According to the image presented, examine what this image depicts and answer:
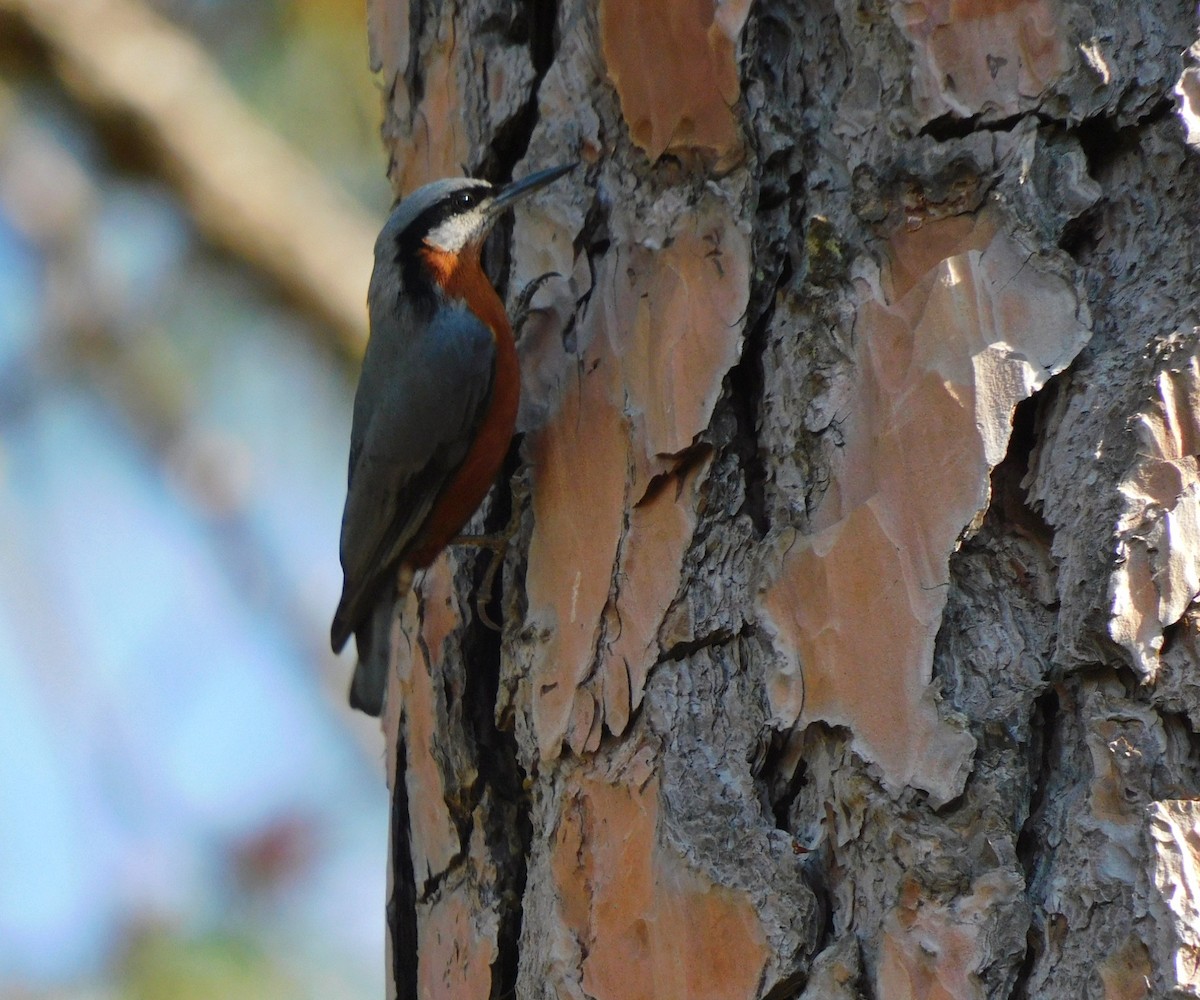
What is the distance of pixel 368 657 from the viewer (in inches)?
122

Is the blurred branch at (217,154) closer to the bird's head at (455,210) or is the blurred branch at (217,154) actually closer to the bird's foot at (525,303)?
the bird's head at (455,210)

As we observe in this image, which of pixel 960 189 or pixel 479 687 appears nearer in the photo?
pixel 960 189

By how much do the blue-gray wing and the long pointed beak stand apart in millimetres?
597

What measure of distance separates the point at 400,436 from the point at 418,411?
78 mm

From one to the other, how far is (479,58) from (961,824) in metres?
1.62

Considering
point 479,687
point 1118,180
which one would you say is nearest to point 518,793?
point 479,687

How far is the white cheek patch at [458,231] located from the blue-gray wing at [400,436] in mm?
210

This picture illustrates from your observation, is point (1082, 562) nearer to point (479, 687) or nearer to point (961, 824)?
point (961, 824)

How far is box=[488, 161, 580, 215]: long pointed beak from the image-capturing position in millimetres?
2400

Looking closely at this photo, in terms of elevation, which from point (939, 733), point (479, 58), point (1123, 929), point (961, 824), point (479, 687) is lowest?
point (1123, 929)

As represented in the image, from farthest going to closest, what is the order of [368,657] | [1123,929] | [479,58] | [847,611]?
[368,657]
[479,58]
[847,611]
[1123,929]

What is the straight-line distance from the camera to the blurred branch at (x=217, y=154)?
455 cm

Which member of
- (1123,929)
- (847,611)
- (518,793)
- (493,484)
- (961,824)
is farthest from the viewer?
(493,484)

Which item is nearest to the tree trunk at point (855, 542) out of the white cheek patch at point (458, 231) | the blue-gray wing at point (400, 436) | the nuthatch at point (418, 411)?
the white cheek patch at point (458, 231)
